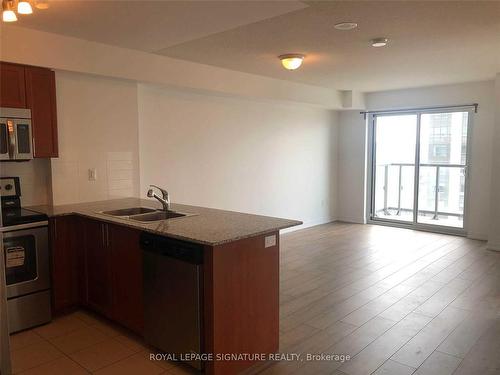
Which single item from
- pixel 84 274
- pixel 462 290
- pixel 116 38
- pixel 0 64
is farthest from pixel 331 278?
pixel 0 64

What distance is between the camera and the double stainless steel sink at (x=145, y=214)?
3406 mm

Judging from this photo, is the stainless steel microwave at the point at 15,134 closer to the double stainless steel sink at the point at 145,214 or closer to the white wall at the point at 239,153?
the double stainless steel sink at the point at 145,214

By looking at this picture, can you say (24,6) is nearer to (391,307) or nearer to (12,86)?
(12,86)

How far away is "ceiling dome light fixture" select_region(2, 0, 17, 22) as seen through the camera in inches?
88.3

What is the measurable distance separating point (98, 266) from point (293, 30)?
8.69 ft

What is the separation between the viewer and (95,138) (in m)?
4.08

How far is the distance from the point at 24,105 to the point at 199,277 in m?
2.26

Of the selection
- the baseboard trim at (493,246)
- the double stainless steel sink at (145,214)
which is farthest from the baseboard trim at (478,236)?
the double stainless steel sink at (145,214)

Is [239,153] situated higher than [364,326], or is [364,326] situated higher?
[239,153]

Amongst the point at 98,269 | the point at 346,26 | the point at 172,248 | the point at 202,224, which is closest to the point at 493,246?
the point at 346,26

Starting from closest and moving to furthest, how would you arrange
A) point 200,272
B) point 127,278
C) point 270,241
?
1. point 200,272
2. point 270,241
3. point 127,278

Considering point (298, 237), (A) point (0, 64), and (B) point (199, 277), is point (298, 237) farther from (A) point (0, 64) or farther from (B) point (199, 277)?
(A) point (0, 64)

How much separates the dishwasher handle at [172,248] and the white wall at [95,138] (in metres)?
1.54

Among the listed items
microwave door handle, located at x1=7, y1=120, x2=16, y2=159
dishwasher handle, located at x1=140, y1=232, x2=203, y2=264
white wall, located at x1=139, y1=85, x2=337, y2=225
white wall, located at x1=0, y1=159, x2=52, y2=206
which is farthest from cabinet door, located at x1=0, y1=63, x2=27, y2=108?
dishwasher handle, located at x1=140, y1=232, x2=203, y2=264
